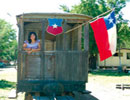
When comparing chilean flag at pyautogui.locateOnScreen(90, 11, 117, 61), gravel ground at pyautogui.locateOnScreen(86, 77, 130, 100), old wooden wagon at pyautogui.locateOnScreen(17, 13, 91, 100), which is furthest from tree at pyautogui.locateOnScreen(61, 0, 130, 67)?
chilean flag at pyautogui.locateOnScreen(90, 11, 117, 61)

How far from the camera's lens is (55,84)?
26.5 feet

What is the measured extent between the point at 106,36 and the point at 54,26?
2203 millimetres

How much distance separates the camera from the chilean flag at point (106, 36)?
6.69 meters

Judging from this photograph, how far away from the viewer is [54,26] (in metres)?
8.29

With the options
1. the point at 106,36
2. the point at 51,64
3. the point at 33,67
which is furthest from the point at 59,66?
the point at 106,36

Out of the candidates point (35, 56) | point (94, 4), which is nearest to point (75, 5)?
point (94, 4)

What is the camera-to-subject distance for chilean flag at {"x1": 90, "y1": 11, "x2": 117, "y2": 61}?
6691 millimetres

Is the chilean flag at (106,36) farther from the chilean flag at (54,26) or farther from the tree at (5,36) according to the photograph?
the tree at (5,36)

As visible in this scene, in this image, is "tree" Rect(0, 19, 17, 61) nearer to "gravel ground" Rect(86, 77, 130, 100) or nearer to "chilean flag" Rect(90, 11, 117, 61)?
"gravel ground" Rect(86, 77, 130, 100)

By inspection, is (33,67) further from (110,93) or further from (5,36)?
(5,36)

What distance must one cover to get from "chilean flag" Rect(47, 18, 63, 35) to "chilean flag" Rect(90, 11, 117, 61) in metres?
1.67

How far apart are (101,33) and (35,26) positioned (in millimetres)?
4969

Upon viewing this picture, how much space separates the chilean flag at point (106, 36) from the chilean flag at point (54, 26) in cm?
167

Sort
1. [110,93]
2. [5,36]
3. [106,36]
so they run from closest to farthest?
[106,36]
[110,93]
[5,36]
